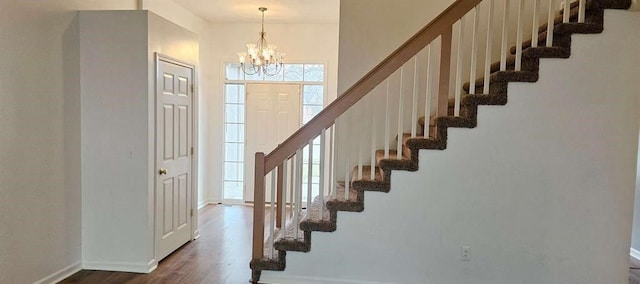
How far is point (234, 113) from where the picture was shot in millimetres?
6418

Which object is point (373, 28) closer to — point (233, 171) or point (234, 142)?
point (234, 142)

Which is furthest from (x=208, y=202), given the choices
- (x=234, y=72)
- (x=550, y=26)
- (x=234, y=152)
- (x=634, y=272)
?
(x=634, y=272)

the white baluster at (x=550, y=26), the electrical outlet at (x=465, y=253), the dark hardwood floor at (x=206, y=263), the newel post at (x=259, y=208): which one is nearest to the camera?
the white baluster at (x=550, y=26)

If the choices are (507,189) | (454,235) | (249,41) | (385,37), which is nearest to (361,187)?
(454,235)

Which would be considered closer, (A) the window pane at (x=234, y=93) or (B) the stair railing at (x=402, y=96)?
(B) the stair railing at (x=402, y=96)

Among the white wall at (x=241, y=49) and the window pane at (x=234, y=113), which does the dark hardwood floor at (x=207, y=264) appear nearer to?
the white wall at (x=241, y=49)

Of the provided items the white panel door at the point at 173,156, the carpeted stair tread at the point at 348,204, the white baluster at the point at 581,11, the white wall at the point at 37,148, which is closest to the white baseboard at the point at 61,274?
the white wall at the point at 37,148

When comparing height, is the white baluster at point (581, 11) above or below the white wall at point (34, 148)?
above

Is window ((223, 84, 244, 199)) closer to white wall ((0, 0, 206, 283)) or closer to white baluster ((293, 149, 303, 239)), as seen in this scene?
white wall ((0, 0, 206, 283))

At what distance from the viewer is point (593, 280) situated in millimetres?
3107

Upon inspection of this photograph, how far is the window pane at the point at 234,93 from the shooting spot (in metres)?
6.36

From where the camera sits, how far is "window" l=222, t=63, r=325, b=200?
245 inches

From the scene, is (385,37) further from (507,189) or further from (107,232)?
(107,232)

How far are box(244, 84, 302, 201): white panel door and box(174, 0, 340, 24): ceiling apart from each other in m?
0.99
